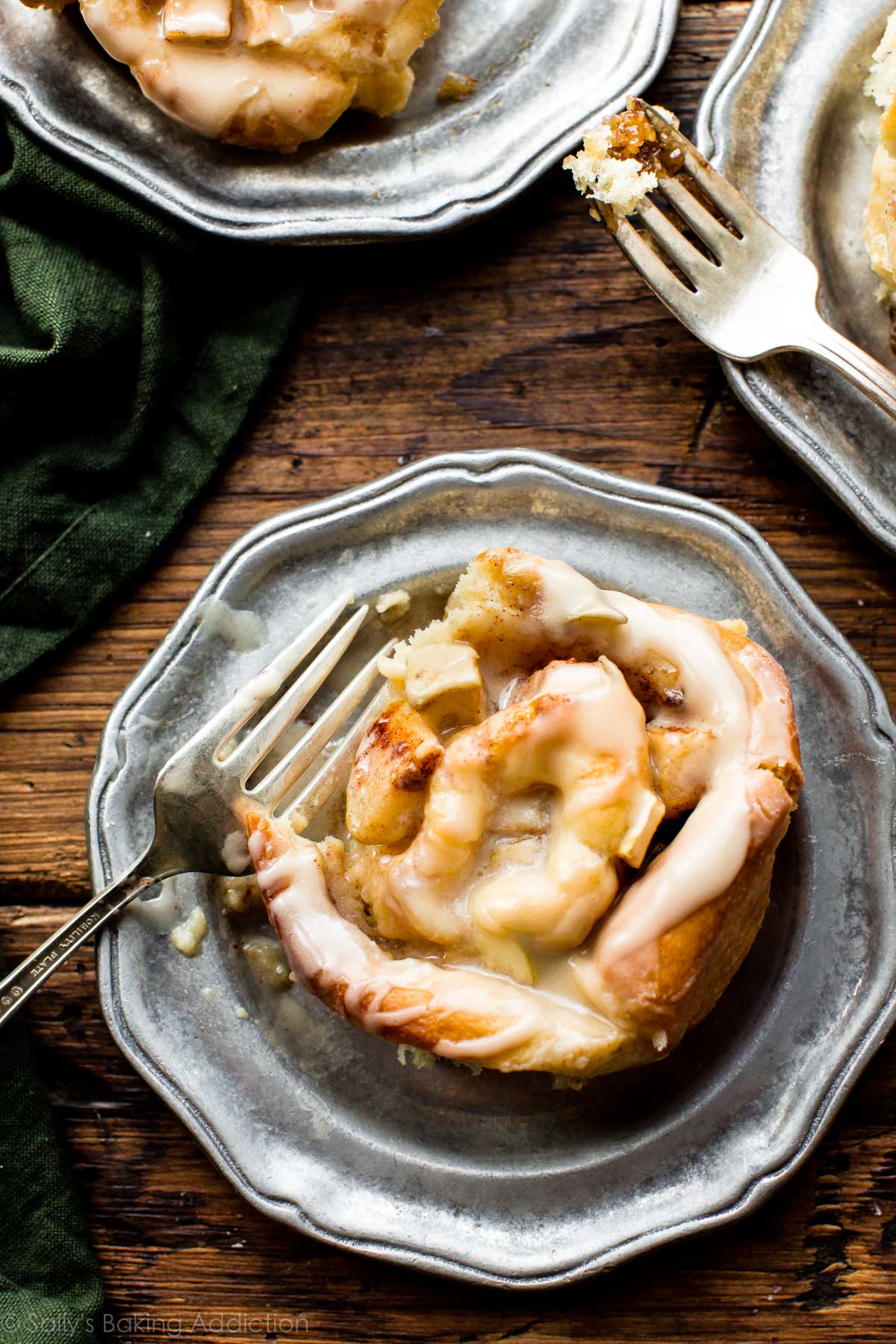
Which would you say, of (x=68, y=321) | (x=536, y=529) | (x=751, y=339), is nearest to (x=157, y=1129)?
(x=536, y=529)

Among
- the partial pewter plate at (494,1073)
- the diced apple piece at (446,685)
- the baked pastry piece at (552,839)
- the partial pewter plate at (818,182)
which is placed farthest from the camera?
the partial pewter plate at (818,182)

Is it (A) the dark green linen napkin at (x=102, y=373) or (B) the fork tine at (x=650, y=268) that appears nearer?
(B) the fork tine at (x=650, y=268)

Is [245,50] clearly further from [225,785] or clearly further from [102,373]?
[225,785]

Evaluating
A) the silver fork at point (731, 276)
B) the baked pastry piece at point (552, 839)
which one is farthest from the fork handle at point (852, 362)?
the baked pastry piece at point (552, 839)

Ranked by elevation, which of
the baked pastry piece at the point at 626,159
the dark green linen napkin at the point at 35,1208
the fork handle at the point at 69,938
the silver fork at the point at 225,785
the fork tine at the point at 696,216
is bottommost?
the dark green linen napkin at the point at 35,1208

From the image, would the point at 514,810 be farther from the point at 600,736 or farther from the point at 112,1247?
the point at 112,1247

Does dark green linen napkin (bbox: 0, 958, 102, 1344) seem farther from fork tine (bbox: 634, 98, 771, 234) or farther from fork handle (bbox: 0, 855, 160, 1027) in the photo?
fork tine (bbox: 634, 98, 771, 234)

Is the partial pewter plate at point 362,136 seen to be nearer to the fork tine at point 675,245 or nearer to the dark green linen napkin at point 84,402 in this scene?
the dark green linen napkin at point 84,402
